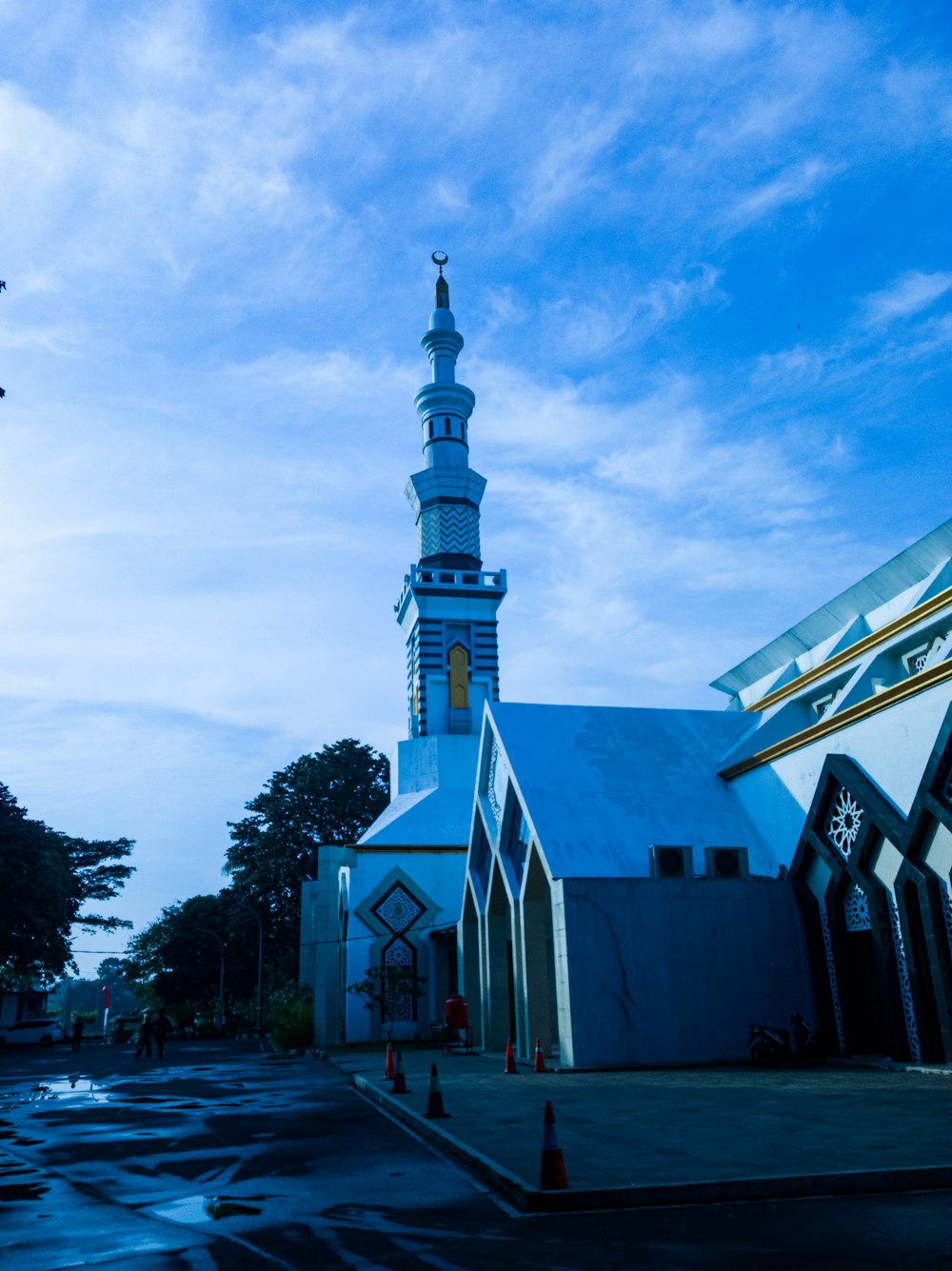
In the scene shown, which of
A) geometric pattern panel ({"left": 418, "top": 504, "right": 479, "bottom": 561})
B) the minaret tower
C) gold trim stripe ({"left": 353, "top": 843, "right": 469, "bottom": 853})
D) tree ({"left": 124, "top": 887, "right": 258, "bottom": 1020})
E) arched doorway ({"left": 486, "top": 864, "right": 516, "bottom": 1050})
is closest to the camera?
arched doorway ({"left": 486, "top": 864, "right": 516, "bottom": 1050})

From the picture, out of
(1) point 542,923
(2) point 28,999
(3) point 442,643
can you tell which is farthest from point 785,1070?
(2) point 28,999

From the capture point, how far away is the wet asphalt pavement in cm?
635

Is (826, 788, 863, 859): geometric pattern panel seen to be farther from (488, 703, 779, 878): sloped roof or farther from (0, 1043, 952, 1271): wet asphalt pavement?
(0, 1043, 952, 1271): wet asphalt pavement

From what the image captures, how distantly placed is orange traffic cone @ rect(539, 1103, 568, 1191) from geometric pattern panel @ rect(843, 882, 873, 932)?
13.2m

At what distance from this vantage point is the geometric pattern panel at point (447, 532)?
1866 inches

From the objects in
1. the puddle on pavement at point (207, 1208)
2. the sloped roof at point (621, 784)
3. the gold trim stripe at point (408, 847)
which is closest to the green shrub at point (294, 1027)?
the gold trim stripe at point (408, 847)

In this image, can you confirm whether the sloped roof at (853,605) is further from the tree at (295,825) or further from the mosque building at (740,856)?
the tree at (295,825)

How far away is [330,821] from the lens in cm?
5584

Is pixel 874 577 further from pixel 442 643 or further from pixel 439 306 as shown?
pixel 439 306

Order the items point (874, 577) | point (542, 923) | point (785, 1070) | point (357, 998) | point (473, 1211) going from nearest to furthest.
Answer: point (473, 1211) < point (785, 1070) < point (542, 923) < point (874, 577) < point (357, 998)

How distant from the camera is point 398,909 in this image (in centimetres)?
3625

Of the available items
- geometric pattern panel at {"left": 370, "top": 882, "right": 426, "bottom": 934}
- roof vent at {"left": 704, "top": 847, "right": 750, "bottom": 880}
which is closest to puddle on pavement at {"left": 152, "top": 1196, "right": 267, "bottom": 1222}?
roof vent at {"left": 704, "top": 847, "right": 750, "bottom": 880}

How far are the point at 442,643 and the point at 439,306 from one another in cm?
1892

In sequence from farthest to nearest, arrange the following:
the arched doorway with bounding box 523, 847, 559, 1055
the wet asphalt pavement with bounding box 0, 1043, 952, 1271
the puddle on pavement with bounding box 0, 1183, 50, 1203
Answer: the arched doorway with bounding box 523, 847, 559, 1055 → the puddle on pavement with bounding box 0, 1183, 50, 1203 → the wet asphalt pavement with bounding box 0, 1043, 952, 1271
